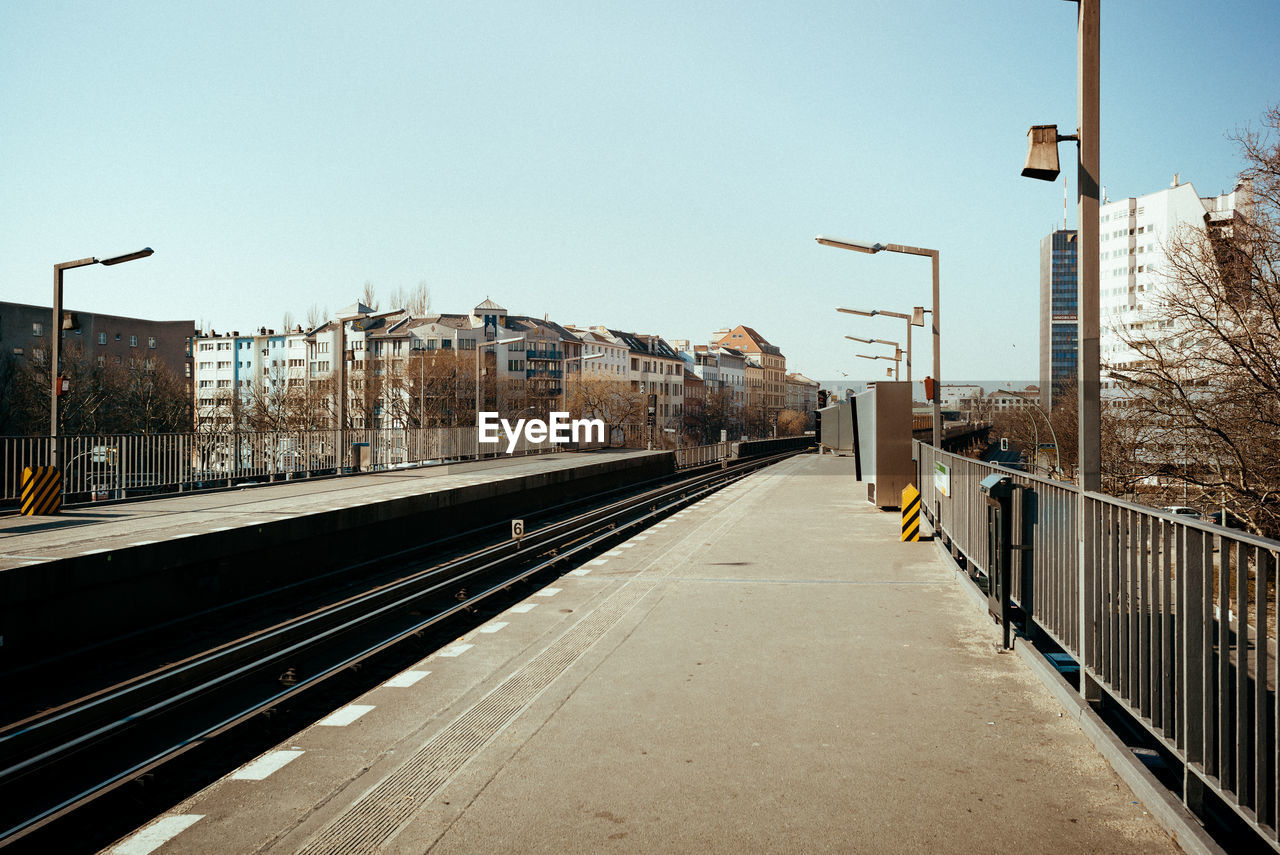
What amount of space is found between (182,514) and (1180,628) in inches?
621

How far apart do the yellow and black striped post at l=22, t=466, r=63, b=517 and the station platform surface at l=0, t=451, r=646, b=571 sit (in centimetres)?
26

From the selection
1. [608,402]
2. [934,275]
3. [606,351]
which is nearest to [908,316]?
[934,275]

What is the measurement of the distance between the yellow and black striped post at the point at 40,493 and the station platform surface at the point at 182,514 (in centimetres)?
26

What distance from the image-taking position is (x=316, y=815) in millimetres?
4895

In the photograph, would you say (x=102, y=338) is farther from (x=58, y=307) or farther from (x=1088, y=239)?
(x=1088, y=239)

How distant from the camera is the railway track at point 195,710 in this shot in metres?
5.62

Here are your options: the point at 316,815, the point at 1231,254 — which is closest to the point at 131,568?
the point at 316,815

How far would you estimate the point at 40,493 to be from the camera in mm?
16891

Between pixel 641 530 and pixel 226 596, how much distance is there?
393 inches

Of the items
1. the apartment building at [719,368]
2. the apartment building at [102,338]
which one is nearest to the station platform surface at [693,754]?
the apartment building at [102,338]

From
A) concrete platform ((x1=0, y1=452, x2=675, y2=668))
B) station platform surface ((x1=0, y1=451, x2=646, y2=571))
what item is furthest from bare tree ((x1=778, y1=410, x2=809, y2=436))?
concrete platform ((x1=0, y1=452, x2=675, y2=668))

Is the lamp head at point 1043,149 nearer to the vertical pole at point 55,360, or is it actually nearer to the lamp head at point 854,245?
the lamp head at point 854,245

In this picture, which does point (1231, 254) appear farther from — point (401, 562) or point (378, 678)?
point (378, 678)

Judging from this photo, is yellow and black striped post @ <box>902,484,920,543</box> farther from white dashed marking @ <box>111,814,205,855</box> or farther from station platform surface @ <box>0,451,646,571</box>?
white dashed marking @ <box>111,814,205,855</box>
